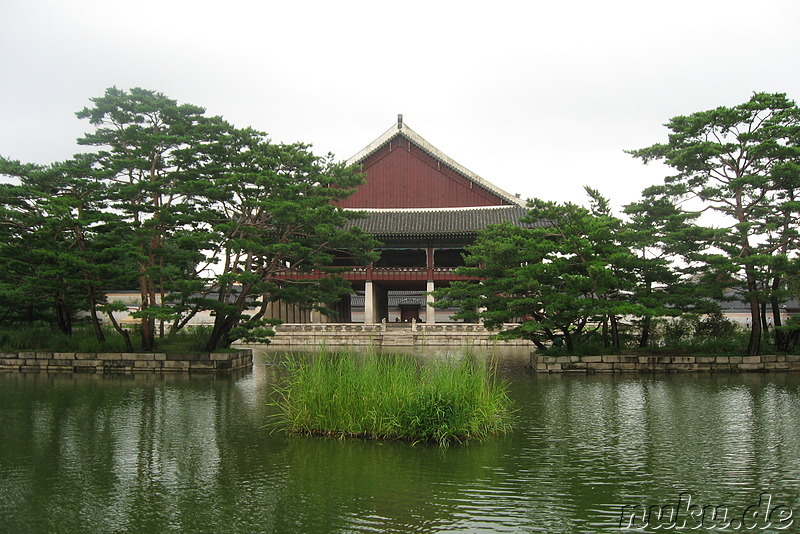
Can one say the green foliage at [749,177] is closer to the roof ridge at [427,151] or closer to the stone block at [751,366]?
the stone block at [751,366]

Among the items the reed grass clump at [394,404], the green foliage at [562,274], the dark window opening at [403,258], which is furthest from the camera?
the dark window opening at [403,258]

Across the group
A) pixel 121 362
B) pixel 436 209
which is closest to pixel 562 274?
pixel 121 362

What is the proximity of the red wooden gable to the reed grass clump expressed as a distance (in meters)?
31.5

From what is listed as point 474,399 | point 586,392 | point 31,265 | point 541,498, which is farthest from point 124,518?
point 31,265

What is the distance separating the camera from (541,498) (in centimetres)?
755

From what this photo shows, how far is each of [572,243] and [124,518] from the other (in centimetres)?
Answer: 1567

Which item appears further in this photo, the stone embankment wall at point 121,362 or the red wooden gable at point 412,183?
the red wooden gable at point 412,183

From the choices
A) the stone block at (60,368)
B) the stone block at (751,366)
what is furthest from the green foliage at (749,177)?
the stone block at (60,368)

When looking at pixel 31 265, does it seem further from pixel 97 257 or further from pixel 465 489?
pixel 465 489

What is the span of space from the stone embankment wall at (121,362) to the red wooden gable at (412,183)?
22.8 m

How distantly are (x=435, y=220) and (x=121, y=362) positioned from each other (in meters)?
23.7

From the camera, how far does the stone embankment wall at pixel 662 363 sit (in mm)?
20188

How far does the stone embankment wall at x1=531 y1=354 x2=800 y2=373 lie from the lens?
20188 mm

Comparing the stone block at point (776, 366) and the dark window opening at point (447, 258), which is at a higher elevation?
the dark window opening at point (447, 258)
